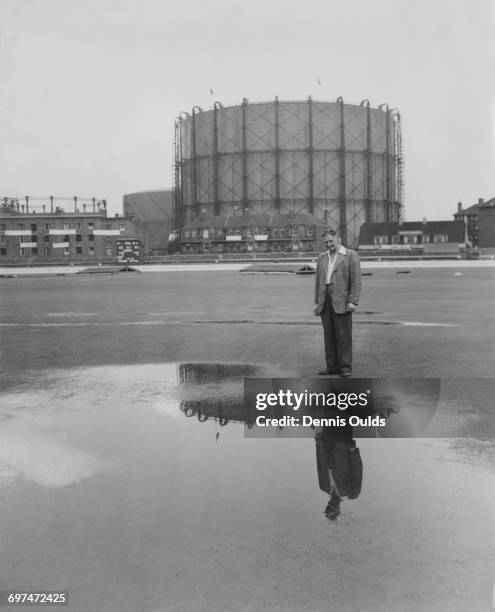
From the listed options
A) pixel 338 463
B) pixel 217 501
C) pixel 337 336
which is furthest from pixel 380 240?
pixel 217 501

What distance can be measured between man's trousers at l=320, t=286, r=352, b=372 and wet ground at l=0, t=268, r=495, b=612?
408 mm

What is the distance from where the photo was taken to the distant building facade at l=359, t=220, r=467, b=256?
262 feet

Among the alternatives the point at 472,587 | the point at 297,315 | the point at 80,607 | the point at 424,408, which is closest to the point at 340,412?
the point at 424,408

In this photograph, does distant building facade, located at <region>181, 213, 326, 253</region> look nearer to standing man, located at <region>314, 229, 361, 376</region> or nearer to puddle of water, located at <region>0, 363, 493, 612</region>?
standing man, located at <region>314, 229, 361, 376</region>

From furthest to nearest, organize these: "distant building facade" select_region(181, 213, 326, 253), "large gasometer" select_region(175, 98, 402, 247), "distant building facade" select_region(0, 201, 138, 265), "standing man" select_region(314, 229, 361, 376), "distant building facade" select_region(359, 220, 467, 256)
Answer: "distant building facade" select_region(0, 201, 138, 265) < "large gasometer" select_region(175, 98, 402, 247) < "distant building facade" select_region(181, 213, 326, 253) < "distant building facade" select_region(359, 220, 467, 256) < "standing man" select_region(314, 229, 361, 376)

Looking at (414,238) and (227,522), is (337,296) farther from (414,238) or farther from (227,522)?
(414,238)

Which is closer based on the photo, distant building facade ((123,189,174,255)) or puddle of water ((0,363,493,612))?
puddle of water ((0,363,493,612))

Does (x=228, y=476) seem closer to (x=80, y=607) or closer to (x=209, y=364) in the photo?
(x=80, y=607)

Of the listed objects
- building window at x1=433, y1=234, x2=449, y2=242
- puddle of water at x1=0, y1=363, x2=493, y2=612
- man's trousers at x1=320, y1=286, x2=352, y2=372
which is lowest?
puddle of water at x1=0, y1=363, x2=493, y2=612

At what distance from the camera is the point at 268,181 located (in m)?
83.6

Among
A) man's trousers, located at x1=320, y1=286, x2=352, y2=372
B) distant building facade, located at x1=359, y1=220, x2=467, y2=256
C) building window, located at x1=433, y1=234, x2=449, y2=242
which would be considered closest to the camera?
man's trousers, located at x1=320, y1=286, x2=352, y2=372

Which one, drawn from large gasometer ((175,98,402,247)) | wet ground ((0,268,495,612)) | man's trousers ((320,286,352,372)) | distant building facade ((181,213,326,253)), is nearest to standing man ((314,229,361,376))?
man's trousers ((320,286,352,372))

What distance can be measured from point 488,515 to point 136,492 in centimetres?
207

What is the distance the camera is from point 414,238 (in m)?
92.0
